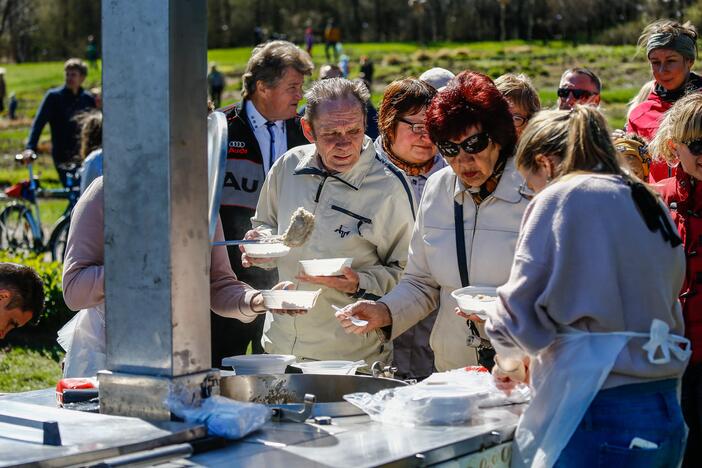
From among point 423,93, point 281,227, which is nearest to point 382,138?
point 423,93

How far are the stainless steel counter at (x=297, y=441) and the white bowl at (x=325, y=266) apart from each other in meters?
1.05

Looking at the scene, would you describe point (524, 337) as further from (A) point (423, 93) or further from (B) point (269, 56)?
(B) point (269, 56)

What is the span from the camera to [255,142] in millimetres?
5402

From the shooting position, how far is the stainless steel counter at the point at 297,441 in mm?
2258

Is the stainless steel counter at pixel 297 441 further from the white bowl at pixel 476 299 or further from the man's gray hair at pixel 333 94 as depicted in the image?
the man's gray hair at pixel 333 94

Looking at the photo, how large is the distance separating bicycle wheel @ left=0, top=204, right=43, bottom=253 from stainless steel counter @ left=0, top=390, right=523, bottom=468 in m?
9.53

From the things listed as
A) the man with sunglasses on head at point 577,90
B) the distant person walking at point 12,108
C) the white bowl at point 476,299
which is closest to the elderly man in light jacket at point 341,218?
the white bowl at point 476,299

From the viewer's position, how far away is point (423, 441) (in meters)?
2.50

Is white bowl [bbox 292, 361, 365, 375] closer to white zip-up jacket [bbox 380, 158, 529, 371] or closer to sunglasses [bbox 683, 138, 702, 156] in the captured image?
white zip-up jacket [bbox 380, 158, 529, 371]

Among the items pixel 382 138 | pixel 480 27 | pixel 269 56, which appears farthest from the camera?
pixel 480 27

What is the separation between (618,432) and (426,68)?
39.2 metres

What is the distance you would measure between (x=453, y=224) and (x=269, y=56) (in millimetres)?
2284

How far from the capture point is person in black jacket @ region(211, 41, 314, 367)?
17.1 feet

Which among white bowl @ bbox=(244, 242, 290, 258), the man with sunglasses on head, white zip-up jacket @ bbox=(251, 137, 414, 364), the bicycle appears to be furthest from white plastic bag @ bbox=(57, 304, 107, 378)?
the bicycle
